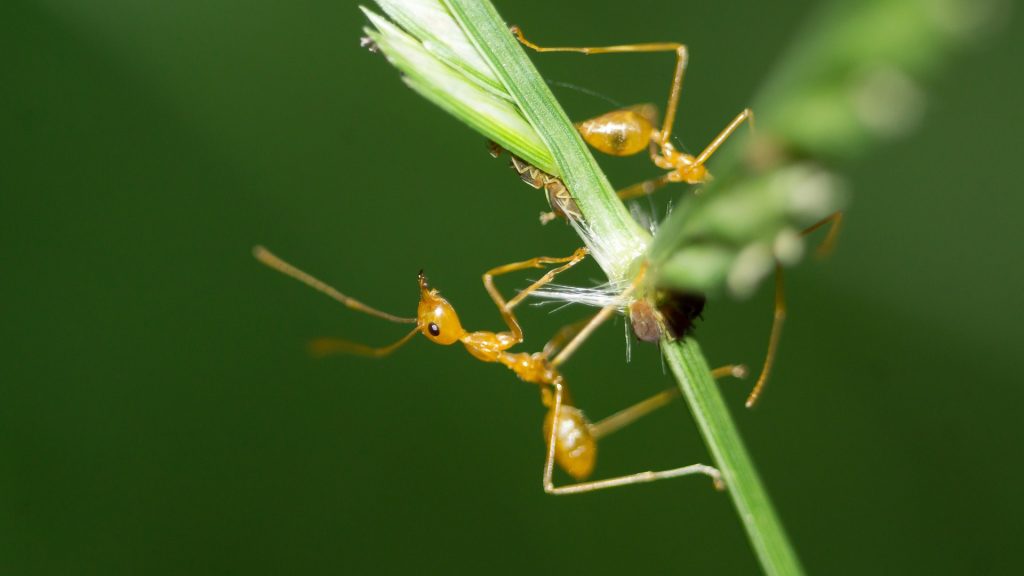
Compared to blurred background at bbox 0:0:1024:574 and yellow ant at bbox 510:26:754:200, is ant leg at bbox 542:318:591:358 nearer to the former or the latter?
yellow ant at bbox 510:26:754:200

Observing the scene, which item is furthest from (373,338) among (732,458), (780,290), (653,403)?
(732,458)

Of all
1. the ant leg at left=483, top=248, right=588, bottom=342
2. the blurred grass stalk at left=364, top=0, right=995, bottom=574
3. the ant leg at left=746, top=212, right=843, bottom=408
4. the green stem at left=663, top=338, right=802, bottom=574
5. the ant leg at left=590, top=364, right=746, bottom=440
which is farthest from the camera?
the ant leg at left=590, top=364, right=746, bottom=440

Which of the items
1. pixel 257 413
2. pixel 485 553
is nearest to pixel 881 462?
pixel 485 553

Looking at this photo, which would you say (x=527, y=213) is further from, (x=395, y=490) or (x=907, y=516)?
(x=907, y=516)

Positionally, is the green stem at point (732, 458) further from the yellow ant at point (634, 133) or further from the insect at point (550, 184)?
the yellow ant at point (634, 133)

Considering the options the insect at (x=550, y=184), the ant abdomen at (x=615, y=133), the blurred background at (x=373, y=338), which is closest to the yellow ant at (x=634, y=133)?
the ant abdomen at (x=615, y=133)

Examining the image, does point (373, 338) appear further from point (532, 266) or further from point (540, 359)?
point (532, 266)

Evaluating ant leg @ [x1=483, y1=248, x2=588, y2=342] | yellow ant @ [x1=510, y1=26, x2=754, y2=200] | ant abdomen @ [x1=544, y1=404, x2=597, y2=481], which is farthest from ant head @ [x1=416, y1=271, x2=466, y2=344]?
yellow ant @ [x1=510, y1=26, x2=754, y2=200]
